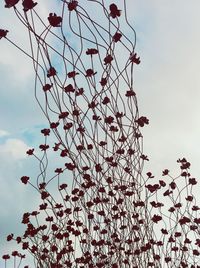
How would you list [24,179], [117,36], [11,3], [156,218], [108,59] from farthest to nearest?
[156,218] → [24,179] → [108,59] → [117,36] → [11,3]

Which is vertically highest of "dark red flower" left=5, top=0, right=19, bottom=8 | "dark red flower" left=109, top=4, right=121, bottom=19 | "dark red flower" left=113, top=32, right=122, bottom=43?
"dark red flower" left=109, top=4, right=121, bottom=19

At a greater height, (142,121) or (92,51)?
(92,51)

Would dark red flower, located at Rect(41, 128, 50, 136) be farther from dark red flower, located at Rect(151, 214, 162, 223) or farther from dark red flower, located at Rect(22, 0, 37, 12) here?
dark red flower, located at Rect(22, 0, 37, 12)

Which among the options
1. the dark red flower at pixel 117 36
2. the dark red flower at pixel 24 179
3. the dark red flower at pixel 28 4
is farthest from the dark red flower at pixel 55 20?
the dark red flower at pixel 24 179

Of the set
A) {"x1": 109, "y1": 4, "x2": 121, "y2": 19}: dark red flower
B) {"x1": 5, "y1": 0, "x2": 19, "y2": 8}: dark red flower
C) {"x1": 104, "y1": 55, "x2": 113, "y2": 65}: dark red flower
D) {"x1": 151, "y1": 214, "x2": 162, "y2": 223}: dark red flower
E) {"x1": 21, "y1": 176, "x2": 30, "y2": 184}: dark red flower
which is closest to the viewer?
{"x1": 5, "y1": 0, "x2": 19, "y2": 8}: dark red flower

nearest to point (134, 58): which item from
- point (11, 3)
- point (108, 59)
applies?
point (108, 59)

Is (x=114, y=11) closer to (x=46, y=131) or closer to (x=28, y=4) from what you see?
(x=28, y=4)

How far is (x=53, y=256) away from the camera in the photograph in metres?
4.67

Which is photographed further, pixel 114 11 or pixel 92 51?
pixel 92 51

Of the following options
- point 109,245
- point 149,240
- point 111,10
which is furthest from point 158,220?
point 111,10

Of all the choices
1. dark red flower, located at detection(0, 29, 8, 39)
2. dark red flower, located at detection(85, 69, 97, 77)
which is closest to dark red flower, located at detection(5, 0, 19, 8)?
dark red flower, located at detection(0, 29, 8, 39)

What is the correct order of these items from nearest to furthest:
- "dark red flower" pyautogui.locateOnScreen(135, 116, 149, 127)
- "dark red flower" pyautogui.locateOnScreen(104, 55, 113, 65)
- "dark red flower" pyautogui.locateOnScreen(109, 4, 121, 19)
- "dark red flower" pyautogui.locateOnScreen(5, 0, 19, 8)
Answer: "dark red flower" pyautogui.locateOnScreen(5, 0, 19, 8)
"dark red flower" pyautogui.locateOnScreen(109, 4, 121, 19)
"dark red flower" pyautogui.locateOnScreen(104, 55, 113, 65)
"dark red flower" pyautogui.locateOnScreen(135, 116, 149, 127)

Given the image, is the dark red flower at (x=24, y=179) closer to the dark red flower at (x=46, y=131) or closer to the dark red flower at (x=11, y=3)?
the dark red flower at (x=46, y=131)

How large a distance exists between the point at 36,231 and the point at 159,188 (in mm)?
1327
